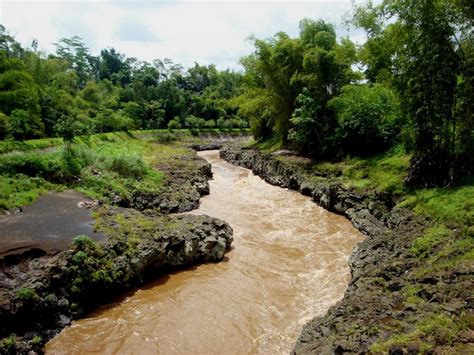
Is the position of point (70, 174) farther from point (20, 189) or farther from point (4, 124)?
point (4, 124)

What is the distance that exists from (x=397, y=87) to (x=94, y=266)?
14963 millimetres

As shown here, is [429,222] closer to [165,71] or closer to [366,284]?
[366,284]

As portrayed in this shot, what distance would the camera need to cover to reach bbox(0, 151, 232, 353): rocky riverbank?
8.26 m

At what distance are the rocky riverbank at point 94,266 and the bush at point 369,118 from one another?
1309 centimetres

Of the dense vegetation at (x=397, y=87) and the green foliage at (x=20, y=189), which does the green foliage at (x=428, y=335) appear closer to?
the dense vegetation at (x=397, y=87)

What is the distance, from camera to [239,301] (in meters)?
10.2

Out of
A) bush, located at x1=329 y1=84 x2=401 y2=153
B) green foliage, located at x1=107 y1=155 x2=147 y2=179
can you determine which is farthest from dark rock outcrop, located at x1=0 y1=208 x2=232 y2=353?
bush, located at x1=329 y1=84 x2=401 y2=153

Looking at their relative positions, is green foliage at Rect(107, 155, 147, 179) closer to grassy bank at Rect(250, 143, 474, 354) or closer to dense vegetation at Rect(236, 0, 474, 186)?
dense vegetation at Rect(236, 0, 474, 186)

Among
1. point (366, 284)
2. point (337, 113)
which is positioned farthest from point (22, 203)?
point (337, 113)

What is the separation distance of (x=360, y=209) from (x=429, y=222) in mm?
4900

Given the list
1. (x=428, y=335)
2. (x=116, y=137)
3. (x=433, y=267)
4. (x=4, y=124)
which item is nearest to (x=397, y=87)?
(x=433, y=267)

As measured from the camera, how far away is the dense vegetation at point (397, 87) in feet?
43.5

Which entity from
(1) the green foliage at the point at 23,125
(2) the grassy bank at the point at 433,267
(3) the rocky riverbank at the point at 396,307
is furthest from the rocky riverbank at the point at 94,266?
(1) the green foliage at the point at 23,125

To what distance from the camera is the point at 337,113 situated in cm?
2486
